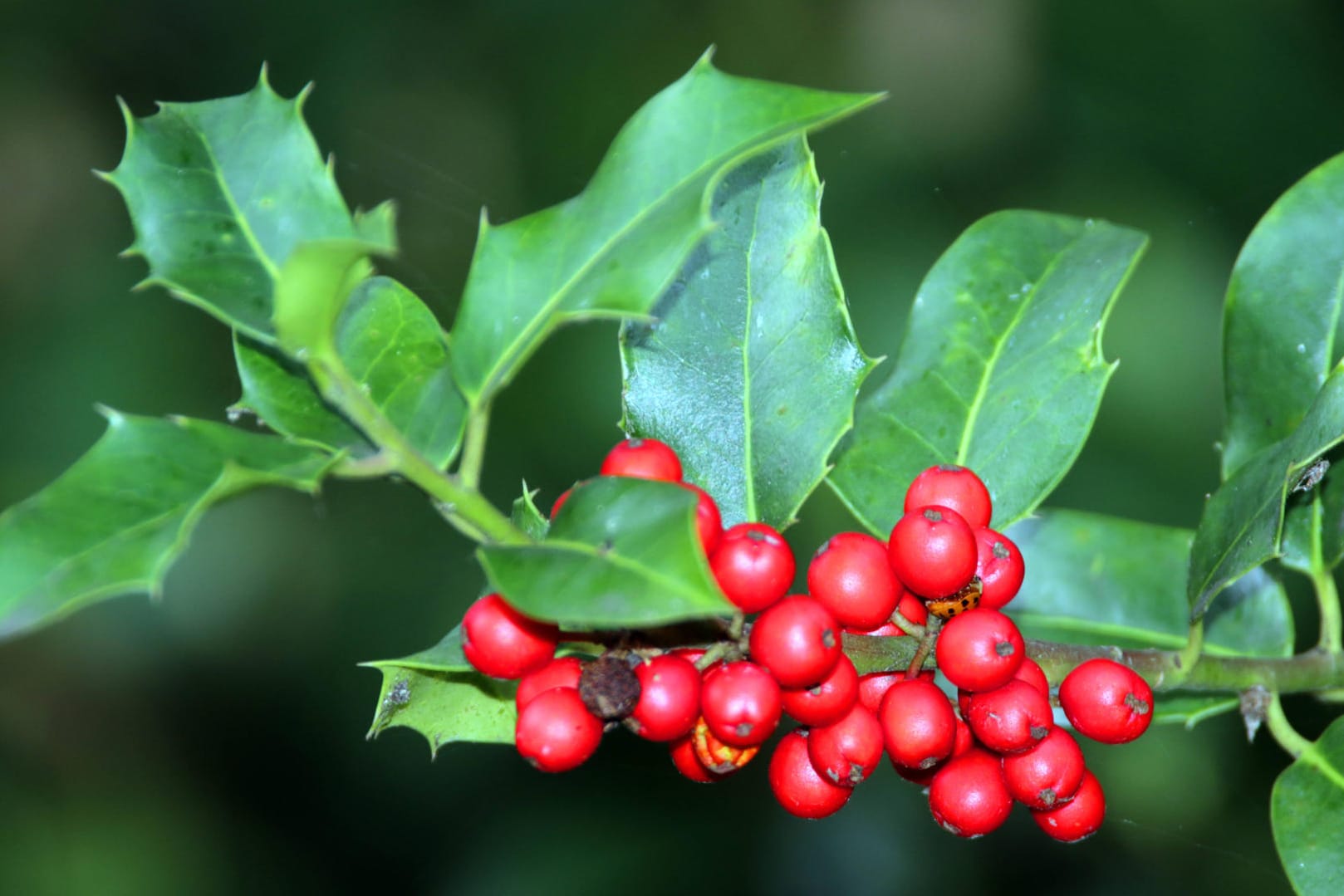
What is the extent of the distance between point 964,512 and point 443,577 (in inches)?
115

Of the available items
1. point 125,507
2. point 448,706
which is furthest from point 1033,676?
point 125,507

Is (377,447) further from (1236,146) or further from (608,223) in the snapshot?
(1236,146)

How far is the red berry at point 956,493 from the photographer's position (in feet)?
5.77

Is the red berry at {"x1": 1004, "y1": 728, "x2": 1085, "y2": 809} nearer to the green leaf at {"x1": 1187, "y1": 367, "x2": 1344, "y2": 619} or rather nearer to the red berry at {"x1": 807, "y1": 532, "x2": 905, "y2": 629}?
the red berry at {"x1": 807, "y1": 532, "x2": 905, "y2": 629}

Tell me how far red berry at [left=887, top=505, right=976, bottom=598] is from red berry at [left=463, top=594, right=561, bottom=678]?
45 centimetres

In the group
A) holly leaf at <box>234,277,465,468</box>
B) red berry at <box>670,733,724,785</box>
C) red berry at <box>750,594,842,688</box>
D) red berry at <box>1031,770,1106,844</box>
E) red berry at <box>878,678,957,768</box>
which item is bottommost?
red berry at <box>1031,770,1106,844</box>

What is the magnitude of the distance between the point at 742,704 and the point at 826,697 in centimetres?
14

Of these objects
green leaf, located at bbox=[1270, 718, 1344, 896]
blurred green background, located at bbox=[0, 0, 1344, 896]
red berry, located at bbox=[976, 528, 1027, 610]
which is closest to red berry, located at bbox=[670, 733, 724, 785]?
red berry, located at bbox=[976, 528, 1027, 610]

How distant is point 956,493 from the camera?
1760mm

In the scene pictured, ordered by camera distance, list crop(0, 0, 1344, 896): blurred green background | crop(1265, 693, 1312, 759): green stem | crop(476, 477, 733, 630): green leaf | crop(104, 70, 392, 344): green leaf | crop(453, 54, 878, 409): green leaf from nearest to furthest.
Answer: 1. crop(476, 477, 733, 630): green leaf
2. crop(453, 54, 878, 409): green leaf
3. crop(104, 70, 392, 344): green leaf
4. crop(1265, 693, 1312, 759): green stem
5. crop(0, 0, 1344, 896): blurred green background

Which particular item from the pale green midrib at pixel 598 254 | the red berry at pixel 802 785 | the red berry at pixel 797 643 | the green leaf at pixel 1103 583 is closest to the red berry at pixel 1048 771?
the red berry at pixel 802 785

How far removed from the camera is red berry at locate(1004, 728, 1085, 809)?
1613 mm

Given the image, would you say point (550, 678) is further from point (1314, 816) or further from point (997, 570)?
point (1314, 816)

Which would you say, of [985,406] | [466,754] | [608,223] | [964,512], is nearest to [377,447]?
[608,223]
